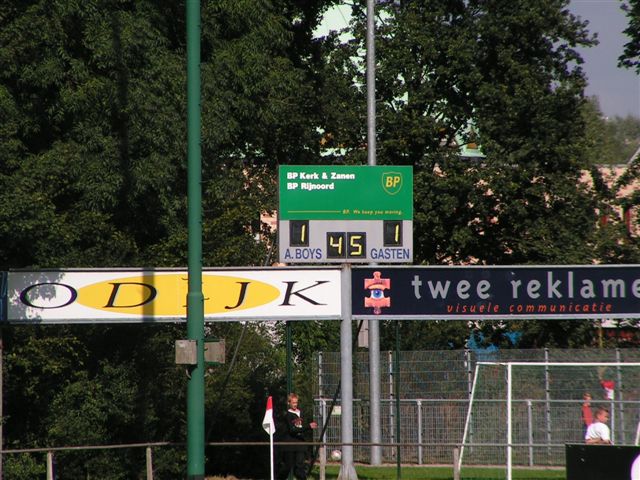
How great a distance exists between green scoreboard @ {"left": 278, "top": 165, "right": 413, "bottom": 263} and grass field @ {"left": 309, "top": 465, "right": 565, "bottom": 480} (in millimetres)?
3907

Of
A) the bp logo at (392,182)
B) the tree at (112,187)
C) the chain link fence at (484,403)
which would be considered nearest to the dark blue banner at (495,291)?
the chain link fence at (484,403)

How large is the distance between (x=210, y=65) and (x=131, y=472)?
9.22m

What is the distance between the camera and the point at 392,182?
2058 centimetres

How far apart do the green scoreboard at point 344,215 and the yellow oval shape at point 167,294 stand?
84 centimetres

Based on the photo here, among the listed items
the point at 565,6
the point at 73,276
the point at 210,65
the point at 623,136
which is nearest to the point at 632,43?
the point at 565,6

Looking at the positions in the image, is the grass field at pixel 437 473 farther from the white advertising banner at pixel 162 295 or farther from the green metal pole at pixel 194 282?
the green metal pole at pixel 194 282

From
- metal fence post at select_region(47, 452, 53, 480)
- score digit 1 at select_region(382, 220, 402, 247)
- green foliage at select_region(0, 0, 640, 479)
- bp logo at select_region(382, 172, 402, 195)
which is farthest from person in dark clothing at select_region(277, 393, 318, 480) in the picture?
metal fence post at select_region(47, 452, 53, 480)

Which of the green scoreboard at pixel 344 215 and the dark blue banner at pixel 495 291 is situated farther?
the green scoreboard at pixel 344 215

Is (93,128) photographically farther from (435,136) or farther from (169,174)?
(435,136)

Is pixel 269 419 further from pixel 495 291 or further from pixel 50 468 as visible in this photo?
pixel 495 291

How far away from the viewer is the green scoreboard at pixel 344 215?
2016 cm

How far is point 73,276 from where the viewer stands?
19422mm

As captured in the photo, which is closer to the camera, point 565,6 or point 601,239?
point 601,239

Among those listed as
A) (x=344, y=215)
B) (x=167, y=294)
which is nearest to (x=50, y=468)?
(x=167, y=294)
